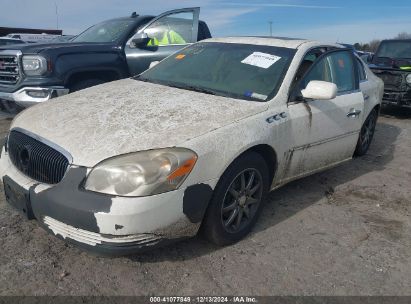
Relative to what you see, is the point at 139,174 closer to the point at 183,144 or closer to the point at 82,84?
the point at 183,144

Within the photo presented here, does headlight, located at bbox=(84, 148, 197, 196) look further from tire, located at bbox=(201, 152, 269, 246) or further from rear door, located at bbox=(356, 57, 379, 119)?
rear door, located at bbox=(356, 57, 379, 119)

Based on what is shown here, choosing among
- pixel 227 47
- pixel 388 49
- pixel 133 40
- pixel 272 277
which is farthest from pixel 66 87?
pixel 388 49

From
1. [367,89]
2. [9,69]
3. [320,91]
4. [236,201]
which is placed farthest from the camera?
[9,69]

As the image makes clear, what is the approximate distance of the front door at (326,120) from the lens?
3.62 meters

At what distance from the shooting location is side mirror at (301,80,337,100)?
11.4 ft

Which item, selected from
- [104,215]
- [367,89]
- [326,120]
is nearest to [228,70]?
[326,120]

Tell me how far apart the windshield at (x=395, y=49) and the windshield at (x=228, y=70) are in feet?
25.2

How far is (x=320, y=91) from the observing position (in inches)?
137

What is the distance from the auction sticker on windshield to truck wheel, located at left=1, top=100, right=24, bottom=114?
326 cm

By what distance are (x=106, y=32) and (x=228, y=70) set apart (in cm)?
371

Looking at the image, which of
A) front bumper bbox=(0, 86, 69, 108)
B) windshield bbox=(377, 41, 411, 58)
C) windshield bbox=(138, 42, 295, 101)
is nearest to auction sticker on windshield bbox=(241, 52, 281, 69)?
windshield bbox=(138, 42, 295, 101)

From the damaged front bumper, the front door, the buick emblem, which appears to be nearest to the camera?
the damaged front bumper

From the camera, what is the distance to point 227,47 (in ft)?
13.7

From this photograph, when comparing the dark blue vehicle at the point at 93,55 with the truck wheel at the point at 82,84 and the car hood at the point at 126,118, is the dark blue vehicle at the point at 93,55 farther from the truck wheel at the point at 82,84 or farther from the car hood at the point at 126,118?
the car hood at the point at 126,118
